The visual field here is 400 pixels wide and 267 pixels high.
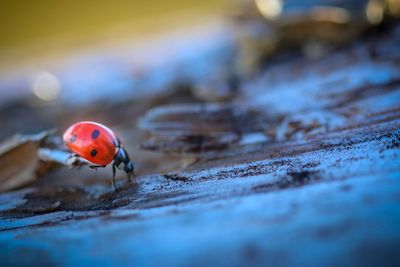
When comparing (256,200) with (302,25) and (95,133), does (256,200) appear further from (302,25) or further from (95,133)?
(302,25)

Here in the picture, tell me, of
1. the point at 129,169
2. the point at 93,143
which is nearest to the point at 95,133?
the point at 93,143

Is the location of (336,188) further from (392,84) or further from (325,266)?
(392,84)

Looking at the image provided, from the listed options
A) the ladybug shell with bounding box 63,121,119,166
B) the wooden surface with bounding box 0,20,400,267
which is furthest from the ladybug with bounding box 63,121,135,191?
the wooden surface with bounding box 0,20,400,267

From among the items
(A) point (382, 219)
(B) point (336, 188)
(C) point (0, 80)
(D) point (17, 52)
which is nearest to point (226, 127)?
(B) point (336, 188)

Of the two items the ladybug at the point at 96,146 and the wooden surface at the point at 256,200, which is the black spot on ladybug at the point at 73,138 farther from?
the wooden surface at the point at 256,200

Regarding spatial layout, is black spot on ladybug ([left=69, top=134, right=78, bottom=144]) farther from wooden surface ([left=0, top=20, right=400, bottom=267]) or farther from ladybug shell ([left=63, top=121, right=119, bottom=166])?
wooden surface ([left=0, top=20, right=400, bottom=267])

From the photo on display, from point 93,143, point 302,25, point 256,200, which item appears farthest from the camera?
point 302,25

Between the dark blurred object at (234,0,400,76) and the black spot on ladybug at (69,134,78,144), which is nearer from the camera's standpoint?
the black spot on ladybug at (69,134,78,144)

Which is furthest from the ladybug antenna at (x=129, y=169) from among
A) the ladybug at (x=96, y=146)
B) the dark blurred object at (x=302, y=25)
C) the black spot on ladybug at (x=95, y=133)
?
the dark blurred object at (x=302, y=25)
